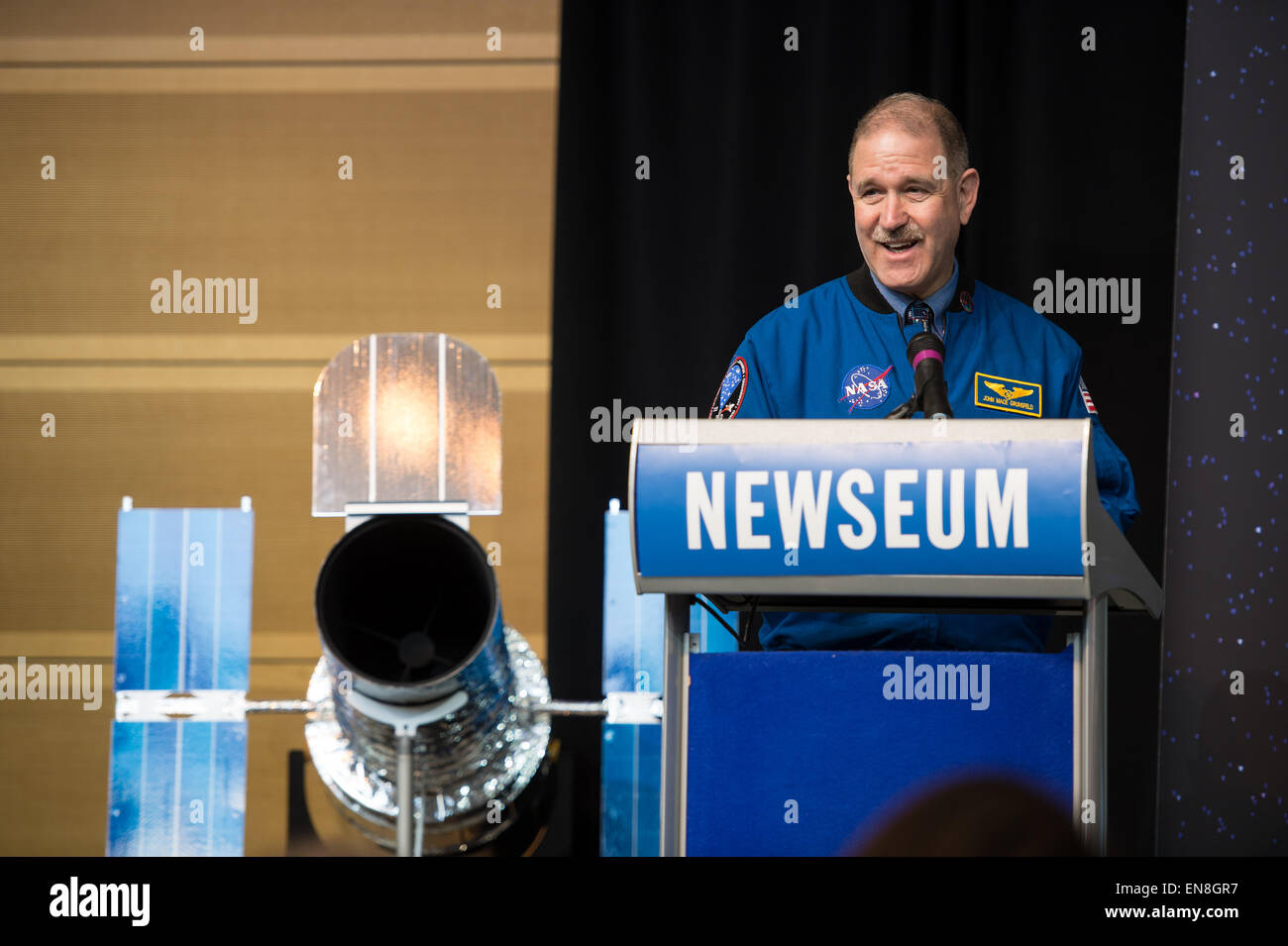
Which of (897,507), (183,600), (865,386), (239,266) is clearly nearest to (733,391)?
(865,386)

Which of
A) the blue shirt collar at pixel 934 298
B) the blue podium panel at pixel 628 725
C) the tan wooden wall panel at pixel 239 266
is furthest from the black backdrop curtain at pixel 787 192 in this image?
the blue shirt collar at pixel 934 298

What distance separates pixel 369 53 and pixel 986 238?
5.14ft

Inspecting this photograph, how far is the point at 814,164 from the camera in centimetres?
280

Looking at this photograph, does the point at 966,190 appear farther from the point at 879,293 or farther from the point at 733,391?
the point at 733,391

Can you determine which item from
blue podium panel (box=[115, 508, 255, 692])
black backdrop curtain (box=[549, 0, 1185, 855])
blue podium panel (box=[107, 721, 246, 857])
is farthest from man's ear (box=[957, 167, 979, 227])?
blue podium panel (box=[107, 721, 246, 857])

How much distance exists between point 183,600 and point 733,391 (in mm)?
998

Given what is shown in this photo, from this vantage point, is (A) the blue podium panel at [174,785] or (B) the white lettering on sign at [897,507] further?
(A) the blue podium panel at [174,785]

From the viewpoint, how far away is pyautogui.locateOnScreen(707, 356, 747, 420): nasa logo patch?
5.75ft

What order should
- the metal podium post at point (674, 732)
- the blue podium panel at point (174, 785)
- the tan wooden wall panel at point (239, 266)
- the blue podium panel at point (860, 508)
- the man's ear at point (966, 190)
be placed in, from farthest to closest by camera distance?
the tan wooden wall panel at point (239, 266)
the blue podium panel at point (174, 785)
the man's ear at point (966, 190)
the metal podium post at point (674, 732)
the blue podium panel at point (860, 508)

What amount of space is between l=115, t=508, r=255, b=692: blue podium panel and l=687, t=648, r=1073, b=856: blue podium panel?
1.09 m

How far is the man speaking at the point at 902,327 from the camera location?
1774mm

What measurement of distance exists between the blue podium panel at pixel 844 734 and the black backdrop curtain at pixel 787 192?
58.2 inches

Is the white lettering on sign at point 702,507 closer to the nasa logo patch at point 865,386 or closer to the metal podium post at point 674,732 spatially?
the metal podium post at point 674,732
